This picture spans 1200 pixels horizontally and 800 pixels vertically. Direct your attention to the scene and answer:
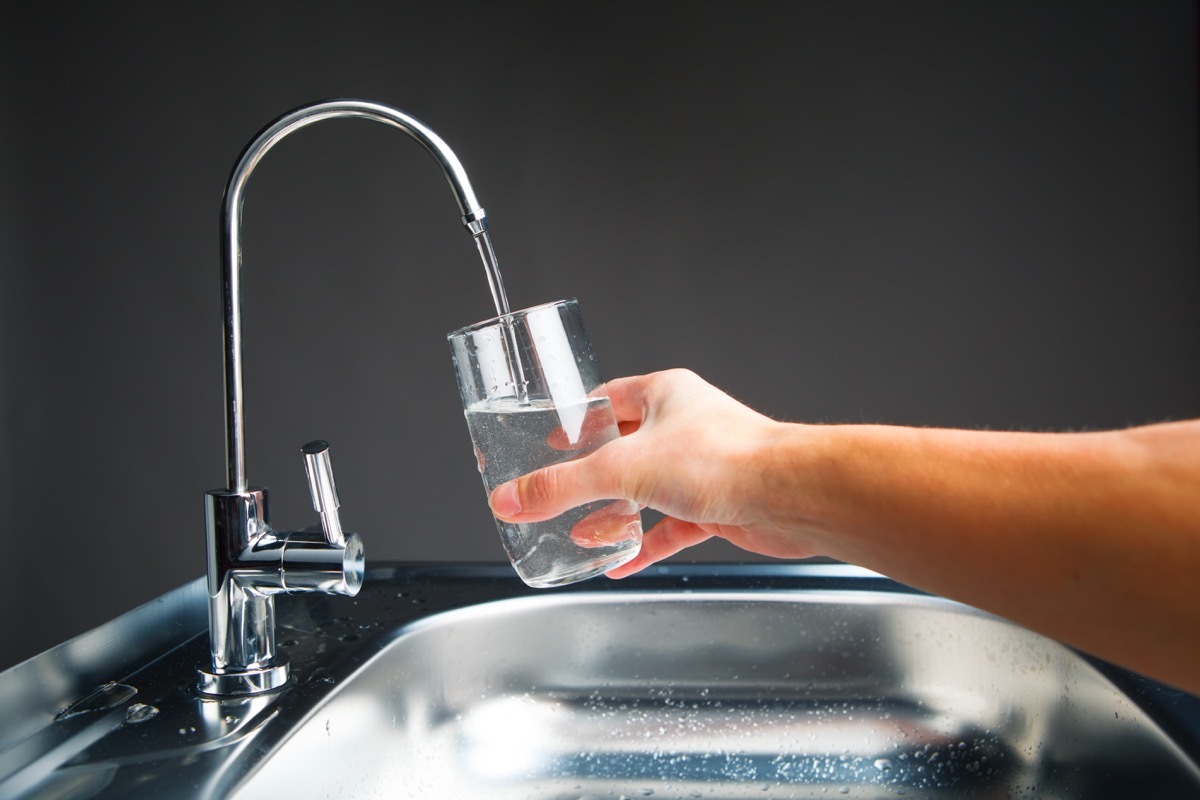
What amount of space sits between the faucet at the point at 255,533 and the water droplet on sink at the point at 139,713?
0.04 meters

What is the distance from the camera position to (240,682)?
2.54 ft

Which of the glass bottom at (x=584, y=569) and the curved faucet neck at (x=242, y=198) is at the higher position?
the curved faucet neck at (x=242, y=198)

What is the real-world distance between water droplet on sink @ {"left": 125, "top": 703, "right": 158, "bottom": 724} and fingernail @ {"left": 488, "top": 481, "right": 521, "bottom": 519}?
11.8 inches

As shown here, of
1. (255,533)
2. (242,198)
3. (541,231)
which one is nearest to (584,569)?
(255,533)

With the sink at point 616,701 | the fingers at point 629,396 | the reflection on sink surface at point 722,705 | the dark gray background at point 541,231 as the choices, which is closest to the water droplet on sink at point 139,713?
the sink at point 616,701

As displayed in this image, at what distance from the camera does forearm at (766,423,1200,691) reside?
1.59ft

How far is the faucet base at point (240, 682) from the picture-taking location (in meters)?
0.77

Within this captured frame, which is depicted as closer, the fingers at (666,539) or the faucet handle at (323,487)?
the faucet handle at (323,487)

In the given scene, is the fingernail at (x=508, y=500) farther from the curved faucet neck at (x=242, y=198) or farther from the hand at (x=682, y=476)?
the curved faucet neck at (x=242, y=198)

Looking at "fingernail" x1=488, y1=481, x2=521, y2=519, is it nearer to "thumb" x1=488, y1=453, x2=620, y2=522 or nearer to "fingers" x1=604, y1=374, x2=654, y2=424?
"thumb" x1=488, y1=453, x2=620, y2=522

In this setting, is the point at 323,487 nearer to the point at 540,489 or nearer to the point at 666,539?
the point at 540,489

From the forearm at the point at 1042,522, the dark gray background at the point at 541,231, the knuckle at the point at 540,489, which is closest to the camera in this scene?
the forearm at the point at 1042,522

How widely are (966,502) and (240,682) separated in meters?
0.54

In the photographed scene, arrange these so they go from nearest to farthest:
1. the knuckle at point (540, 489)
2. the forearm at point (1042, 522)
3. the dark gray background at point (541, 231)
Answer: the forearm at point (1042, 522) → the knuckle at point (540, 489) → the dark gray background at point (541, 231)
